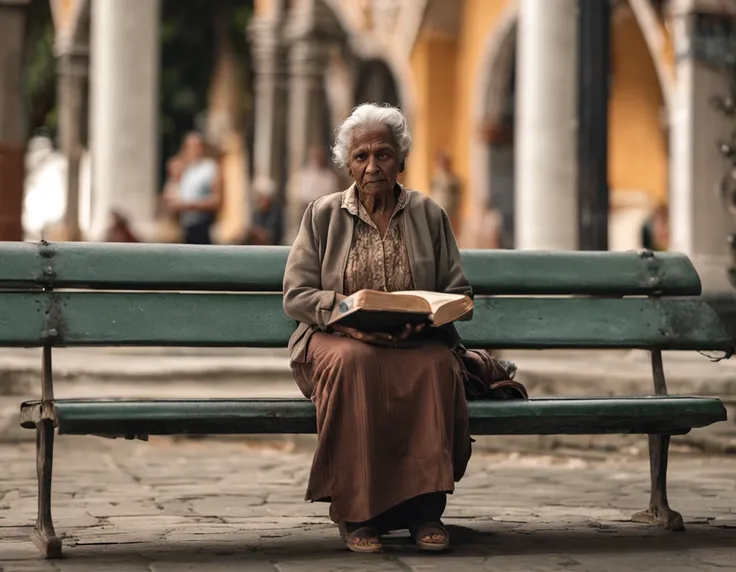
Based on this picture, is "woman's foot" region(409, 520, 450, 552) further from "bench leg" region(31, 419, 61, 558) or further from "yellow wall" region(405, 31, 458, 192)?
"yellow wall" region(405, 31, 458, 192)

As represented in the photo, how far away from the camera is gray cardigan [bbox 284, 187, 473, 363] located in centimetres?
528

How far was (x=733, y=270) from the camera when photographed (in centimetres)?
952

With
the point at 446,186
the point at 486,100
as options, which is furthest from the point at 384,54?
the point at 446,186

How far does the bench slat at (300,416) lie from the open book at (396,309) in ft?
0.95

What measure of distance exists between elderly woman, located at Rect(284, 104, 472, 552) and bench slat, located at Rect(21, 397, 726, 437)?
11cm

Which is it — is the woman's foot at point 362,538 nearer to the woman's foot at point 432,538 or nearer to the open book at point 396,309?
the woman's foot at point 432,538

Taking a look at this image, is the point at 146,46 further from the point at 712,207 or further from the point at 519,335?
the point at 519,335

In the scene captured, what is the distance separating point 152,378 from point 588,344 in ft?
14.8

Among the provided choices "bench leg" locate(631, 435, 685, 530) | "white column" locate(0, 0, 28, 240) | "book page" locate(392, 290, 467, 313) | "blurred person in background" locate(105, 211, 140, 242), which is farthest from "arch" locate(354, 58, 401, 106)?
"book page" locate(392, 290, 467, 313)

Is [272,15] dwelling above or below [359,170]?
above

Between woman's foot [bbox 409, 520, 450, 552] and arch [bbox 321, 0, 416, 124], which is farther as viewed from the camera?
arch [bbox 321, 0, 416, 124]

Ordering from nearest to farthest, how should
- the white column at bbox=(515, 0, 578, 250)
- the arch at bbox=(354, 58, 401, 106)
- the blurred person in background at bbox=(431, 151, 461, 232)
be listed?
1. the white column at bbox=(515, 0, 578, 250)
2. the blurred person in background at bbox=(431, 151, 461, 232)
3. the arch at bbox=(354, 58, 401, 106)

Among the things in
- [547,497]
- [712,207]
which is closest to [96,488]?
[547,497]

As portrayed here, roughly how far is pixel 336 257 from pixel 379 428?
22.6 inches
